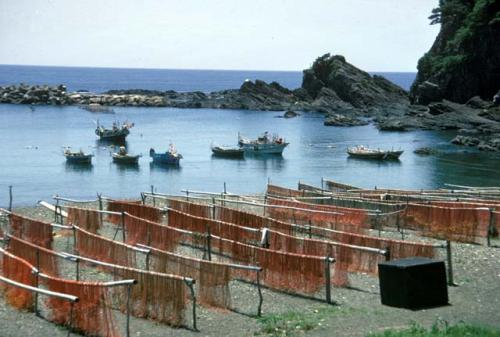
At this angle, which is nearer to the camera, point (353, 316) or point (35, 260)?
point (353, 316)

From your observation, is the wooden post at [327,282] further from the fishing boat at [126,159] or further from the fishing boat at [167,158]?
the fishing boat at [126,159]

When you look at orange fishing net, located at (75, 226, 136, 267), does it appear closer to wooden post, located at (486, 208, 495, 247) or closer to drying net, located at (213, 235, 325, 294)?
drying net, located at (213, 235, 325, 294)

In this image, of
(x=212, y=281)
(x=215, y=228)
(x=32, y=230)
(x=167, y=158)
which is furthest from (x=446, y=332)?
(x=167, y=158)

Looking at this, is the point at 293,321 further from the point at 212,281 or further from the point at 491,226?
the point at 491,226

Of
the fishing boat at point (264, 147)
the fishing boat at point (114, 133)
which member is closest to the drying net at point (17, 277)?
the fishing boat at point (264, 147)

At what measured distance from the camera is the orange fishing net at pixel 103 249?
24.1m

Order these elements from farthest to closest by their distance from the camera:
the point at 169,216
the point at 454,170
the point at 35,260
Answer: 1. the point at 454,170
2. the point at 169,216
3. the point at 35,260

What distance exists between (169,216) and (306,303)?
33.5 feet

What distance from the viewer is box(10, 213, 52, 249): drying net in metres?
27.6

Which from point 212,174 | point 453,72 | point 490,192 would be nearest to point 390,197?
point 490,192

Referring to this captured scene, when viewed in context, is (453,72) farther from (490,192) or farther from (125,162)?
(490,192)

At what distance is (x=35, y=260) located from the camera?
23516mm

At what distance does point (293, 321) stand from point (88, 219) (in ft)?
47.9

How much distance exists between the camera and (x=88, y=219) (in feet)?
103
